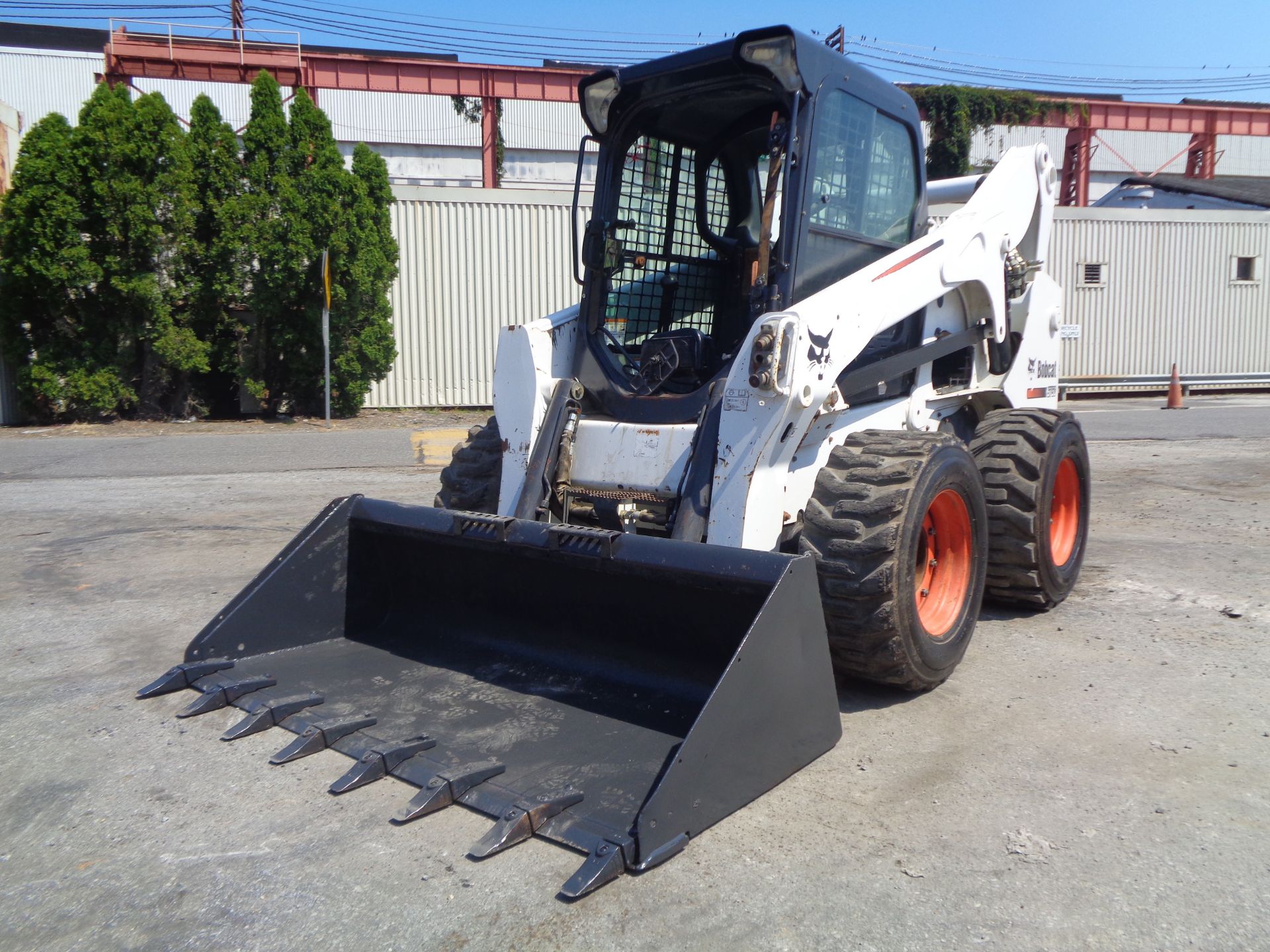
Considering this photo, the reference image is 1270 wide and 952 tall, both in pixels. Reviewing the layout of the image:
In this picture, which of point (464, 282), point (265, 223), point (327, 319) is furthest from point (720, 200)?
point (464, 282)

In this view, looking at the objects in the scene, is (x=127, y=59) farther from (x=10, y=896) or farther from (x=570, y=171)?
(x=10, y=896)

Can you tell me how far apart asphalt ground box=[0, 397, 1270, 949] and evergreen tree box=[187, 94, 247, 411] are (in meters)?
10.6

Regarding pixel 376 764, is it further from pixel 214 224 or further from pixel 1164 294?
pixel 1164 294

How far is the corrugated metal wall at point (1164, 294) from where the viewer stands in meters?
20.8

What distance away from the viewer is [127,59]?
74.2 ft

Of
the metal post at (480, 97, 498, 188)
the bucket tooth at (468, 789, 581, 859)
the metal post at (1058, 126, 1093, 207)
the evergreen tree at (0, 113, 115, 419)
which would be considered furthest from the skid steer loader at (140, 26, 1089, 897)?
the metal post at (1058, 126, 1093, 207)

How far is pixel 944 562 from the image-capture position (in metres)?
4.68

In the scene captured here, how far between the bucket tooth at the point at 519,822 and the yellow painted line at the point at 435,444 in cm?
785

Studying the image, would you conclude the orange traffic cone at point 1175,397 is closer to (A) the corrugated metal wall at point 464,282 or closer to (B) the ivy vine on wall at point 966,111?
(A) the corrugated metal wall at point 464,282

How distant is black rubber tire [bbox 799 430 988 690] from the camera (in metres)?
3.87

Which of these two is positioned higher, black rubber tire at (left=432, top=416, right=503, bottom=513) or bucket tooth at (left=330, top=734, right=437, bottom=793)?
black rubber tire at (left=432, top=416, right=503, bottom=513)

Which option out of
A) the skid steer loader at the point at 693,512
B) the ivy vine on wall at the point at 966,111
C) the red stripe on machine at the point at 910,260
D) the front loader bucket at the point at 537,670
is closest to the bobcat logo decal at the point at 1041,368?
the skid steer loader at the point at 693,512

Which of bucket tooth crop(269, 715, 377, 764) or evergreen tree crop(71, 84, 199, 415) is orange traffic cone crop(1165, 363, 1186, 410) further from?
bucket tooth crop(269, 715, 377, 764)

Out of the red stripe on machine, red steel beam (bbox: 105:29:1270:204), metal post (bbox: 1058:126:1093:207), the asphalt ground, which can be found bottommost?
the asphalt ground
